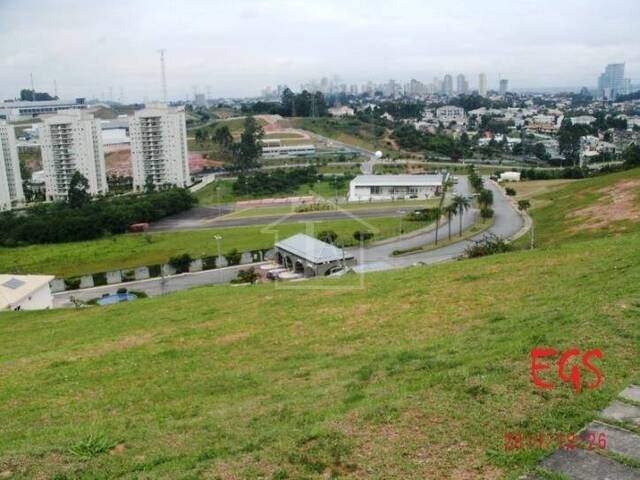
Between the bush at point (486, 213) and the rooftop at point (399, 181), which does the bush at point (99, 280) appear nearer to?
the bush at point (486, 213)

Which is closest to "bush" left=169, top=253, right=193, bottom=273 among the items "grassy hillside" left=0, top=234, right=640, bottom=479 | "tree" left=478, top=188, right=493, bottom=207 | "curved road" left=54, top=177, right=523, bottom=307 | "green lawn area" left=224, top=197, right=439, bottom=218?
"curved road" left=54, top=177, right=523, bottom=307

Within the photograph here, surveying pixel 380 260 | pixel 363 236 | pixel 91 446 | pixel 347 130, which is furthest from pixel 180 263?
pixel 347 130

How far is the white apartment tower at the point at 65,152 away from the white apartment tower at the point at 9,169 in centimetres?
338

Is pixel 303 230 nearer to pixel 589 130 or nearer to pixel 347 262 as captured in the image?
pixel 347 262

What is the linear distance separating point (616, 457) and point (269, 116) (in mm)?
120690

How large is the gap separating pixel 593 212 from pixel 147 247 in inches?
1211

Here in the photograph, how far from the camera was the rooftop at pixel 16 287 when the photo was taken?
23828mm

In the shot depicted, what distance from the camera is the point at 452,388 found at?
655 centimetres

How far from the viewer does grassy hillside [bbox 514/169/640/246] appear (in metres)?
25.7

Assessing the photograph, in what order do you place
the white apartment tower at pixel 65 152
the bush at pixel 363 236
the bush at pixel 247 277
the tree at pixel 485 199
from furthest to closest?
1. the white apartment tower at pixel 65 152
2. the tree at pixel 485 199
3. the bush at pixel 363 236
4. the bush at pixel 247 277

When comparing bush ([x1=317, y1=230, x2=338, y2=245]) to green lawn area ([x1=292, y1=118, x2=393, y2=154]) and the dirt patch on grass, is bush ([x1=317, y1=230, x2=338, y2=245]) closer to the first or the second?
the dirt patch on grass

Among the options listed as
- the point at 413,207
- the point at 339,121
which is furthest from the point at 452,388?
the point at 339,121

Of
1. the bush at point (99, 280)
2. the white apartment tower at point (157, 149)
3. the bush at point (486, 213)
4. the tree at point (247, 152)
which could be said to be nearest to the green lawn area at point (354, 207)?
the bush at point (486, 213)

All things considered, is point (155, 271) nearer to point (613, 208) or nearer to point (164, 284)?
point (164, 284)
